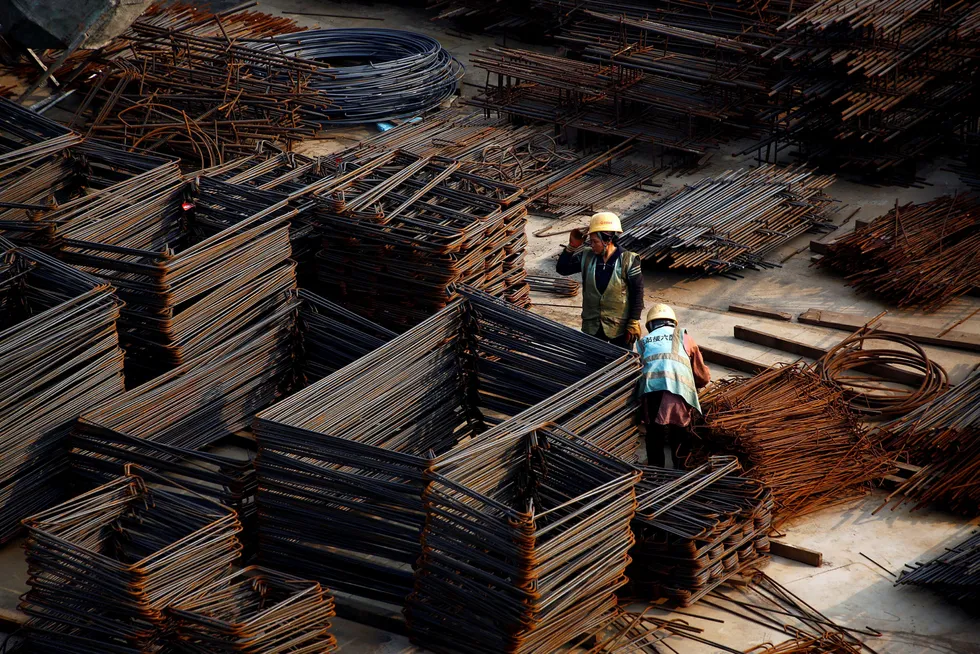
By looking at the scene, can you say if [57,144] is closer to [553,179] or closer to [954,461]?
[553,179]

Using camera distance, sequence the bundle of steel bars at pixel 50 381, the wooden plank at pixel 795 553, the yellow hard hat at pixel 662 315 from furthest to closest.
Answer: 1. the yellow hard hat at pixel 662 315
2. the bundle of steel bars at pixel 50 381
3. the wooden plank at pixel 795 553

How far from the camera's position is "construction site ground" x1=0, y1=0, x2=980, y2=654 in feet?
30.6

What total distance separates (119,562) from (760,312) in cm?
747

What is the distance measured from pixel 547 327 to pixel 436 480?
8.12 feet

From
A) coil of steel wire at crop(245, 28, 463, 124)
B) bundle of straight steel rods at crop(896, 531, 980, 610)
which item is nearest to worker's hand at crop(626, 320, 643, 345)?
bundle of straight steel rods at crop(896, 531, 980, 610)

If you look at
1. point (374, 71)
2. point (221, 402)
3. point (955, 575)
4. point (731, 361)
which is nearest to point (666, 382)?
point (731, 361)

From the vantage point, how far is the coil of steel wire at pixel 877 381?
1173 centimetres

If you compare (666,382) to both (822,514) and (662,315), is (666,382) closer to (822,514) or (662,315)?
(662,315)

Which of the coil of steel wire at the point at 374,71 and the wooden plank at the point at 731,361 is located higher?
the coil of steel wire at the point at 374,71

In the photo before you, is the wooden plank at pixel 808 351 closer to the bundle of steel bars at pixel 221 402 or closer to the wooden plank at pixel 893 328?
the wooden plank at pixel 893 328

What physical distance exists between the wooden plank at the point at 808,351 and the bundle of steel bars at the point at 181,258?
449 centimetres

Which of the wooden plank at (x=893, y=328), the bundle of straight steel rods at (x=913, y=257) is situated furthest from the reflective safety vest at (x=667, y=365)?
the bundle of straight steel rods at (x=913, y=257)

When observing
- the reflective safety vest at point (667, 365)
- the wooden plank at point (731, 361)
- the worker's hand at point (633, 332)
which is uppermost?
the wooden plank at point (731, 361)

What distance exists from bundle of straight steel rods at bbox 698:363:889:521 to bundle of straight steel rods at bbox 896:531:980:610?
106 cm
